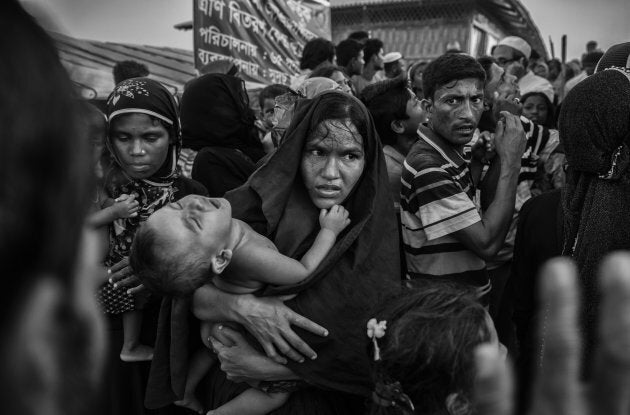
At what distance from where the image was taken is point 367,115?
2.38m

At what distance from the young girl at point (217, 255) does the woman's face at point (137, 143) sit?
85cm

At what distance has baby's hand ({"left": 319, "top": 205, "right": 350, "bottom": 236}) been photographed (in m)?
2.24

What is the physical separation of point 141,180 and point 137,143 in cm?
20

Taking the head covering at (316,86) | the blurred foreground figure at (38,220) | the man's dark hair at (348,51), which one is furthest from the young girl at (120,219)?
the man's dark hair at (348,51)

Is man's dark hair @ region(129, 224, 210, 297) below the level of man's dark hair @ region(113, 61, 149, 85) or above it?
below

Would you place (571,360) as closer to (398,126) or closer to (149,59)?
(398,126)

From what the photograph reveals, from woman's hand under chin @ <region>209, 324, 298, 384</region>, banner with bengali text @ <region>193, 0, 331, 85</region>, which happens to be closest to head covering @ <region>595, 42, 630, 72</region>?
woman's hand under chin @ <region>209, 324, 298, 384</region>

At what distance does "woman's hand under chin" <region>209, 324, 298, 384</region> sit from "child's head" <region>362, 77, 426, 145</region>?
1710mm

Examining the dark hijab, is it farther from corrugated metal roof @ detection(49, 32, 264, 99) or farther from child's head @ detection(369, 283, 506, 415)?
corrugated metal roof @ detection(49, 32, 264, 99)

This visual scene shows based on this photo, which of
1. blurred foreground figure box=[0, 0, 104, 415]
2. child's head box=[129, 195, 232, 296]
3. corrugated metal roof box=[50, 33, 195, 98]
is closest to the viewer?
blurred foreground figure box=[0, 0, 104, 415]

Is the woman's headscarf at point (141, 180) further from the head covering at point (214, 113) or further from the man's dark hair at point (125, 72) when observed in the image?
the man's dark hair at point (125, 72)

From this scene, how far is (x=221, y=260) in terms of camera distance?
202 cm

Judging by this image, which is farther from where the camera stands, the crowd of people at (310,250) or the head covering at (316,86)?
the head covering at (316,86)

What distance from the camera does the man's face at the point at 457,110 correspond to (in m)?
2.97
